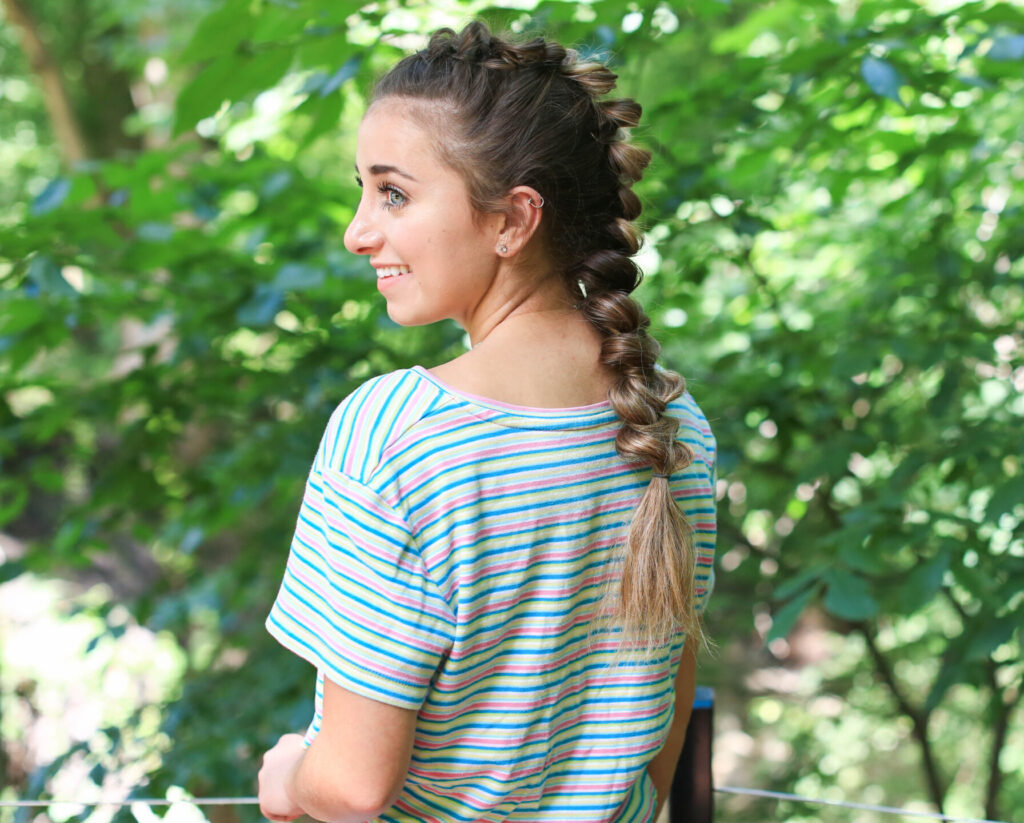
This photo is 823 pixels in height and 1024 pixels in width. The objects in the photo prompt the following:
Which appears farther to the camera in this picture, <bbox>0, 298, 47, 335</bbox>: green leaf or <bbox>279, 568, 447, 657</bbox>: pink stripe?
<bbox>0, 298, 47, 335</bbox>: green leaf

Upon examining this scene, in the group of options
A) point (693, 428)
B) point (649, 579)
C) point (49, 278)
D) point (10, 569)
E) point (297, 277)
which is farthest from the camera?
point (10, 569)

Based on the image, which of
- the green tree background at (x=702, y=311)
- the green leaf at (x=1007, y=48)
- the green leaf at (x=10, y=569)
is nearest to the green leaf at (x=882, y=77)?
the green tree background at (x=702, y=311)

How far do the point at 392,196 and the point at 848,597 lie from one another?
3.59ft

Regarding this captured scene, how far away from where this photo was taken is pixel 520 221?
39.3 inches

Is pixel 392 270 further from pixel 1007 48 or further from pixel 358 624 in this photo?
pixel 1007 48

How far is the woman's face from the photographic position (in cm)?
98

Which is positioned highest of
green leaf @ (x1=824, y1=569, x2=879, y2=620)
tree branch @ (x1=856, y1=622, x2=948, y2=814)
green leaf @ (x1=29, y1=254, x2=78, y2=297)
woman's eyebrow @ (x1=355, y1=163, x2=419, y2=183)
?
woman's eyebrow @ (x1=355, y1=163, x2=419, y2=183)

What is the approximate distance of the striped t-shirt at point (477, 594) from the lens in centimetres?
85

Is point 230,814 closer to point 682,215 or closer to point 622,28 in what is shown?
point 682,215

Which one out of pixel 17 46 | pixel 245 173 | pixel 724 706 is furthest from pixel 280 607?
pixel 17 46

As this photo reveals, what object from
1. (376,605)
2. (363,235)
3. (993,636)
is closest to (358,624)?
(376,605)

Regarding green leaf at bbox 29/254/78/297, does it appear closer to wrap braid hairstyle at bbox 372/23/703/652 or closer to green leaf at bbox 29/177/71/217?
green leaf at bbox 29/177/71/217

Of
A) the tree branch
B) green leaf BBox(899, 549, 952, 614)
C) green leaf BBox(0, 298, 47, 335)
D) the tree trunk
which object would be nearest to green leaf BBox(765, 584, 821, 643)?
green leaf BBox(899, 549, 952, 614)

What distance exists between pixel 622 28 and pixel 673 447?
1.22 m
